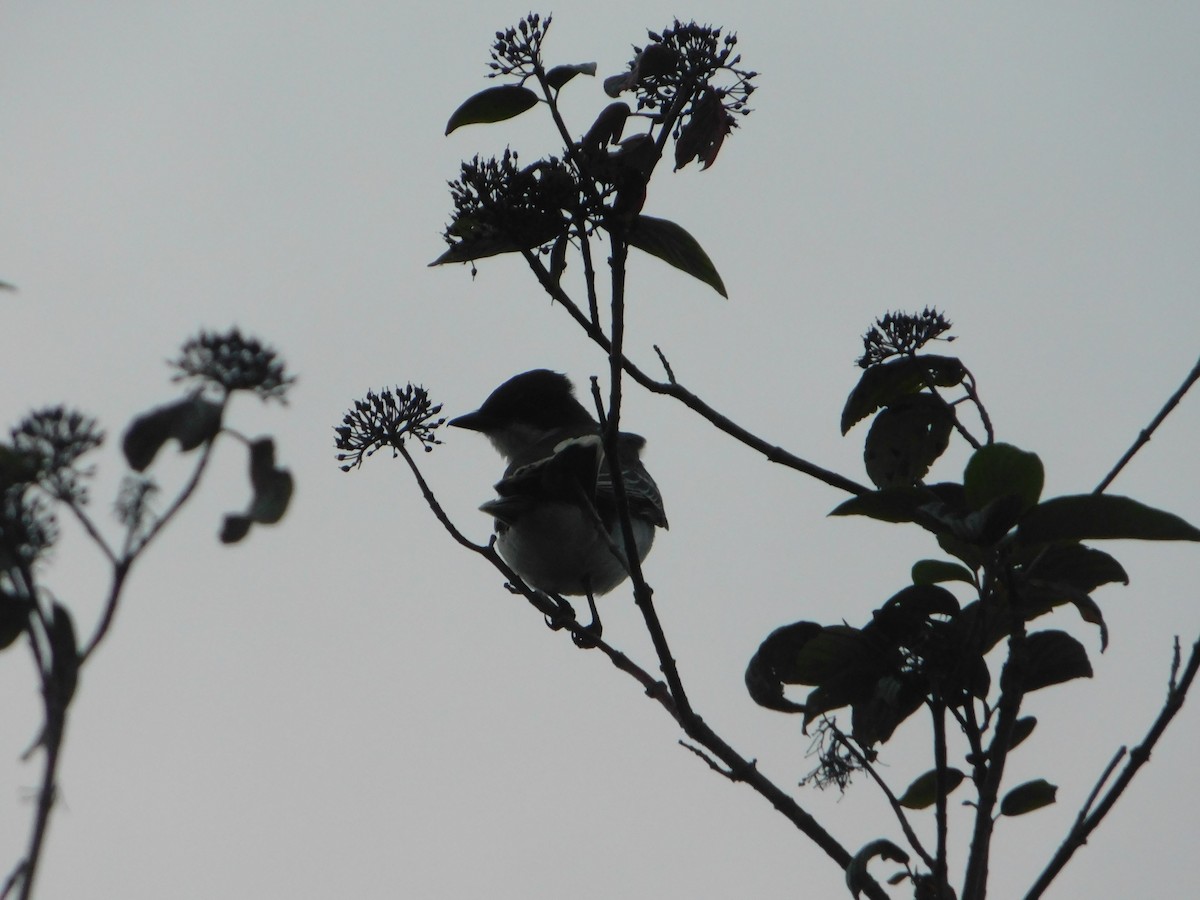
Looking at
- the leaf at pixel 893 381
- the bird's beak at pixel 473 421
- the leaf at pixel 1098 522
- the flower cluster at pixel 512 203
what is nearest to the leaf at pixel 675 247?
the flower cluster at pixel 512 203

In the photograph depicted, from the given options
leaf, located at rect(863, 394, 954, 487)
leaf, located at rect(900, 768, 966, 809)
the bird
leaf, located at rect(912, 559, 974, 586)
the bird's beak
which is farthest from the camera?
the bird's beak

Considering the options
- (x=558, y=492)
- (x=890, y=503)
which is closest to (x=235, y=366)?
(x=890, y=503)

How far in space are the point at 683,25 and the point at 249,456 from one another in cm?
246

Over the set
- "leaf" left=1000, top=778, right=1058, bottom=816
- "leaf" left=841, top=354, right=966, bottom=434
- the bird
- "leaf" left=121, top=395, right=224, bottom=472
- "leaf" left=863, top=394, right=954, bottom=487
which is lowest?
"leaf" left=121, top=395, right=224, bottom=472

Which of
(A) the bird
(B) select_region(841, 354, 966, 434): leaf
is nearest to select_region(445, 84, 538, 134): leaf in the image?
(A) the bird

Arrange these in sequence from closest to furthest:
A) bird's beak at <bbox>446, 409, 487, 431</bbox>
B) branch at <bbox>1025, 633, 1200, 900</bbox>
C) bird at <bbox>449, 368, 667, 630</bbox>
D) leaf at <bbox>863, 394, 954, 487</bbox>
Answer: branch at <bbox>1025, 633, 1200, 900</bbox>, leaf at <bbox>863, 394, 954, 487</bbox>, bird at <bbox>449, 368, 667, 630</bbox>, bird's beak at <bbox>446, 409, 487, 431</bbox>

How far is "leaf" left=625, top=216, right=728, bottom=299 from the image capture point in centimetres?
299

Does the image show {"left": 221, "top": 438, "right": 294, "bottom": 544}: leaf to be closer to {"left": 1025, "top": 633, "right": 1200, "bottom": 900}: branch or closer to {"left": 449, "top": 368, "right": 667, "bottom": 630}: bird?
{"left": 1025, "top": 633, "right": 1200, "bottom": 900}: branch

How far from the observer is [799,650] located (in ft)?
9.64

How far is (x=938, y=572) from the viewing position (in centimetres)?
281

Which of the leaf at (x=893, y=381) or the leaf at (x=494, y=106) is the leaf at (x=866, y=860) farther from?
the leaf at (x=494, y=106)

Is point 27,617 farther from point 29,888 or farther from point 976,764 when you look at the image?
point 976,764

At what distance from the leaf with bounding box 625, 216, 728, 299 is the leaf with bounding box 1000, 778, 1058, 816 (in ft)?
4.46

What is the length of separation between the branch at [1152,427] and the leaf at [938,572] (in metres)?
0.38
